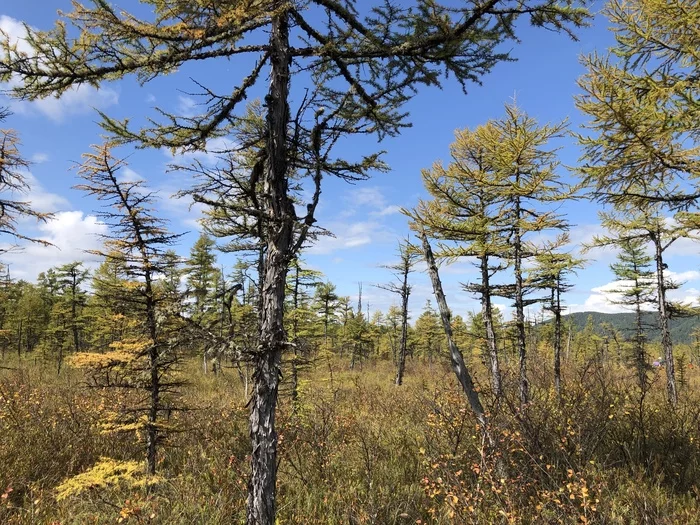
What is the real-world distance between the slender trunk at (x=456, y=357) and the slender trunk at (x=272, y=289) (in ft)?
9.92

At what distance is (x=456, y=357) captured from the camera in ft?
18.8

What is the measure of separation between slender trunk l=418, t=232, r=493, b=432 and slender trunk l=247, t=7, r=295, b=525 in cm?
302

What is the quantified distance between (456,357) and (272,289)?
11.6 feet

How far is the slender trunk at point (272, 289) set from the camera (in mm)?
3352

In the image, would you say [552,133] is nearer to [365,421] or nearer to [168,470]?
[365,421]

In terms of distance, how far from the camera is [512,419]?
7.18 m

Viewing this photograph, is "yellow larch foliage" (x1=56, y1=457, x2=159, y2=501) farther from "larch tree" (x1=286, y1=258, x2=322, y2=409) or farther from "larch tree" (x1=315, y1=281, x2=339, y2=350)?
"larch tree" (x1=315, y1=281, x2=339, y2=350)

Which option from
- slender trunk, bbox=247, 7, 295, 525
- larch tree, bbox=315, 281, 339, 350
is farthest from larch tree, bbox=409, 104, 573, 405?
larch tree, bbox=315, 281, 339, 350

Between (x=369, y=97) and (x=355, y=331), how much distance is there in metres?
34.5

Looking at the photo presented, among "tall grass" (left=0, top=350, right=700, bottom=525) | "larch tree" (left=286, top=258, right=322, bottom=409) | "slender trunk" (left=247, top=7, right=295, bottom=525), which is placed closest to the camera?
"slender trunk" (left=247, top=7, right=295, bottom=525)

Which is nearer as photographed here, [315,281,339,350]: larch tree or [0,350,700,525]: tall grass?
[0,350,700,525]: tall grass

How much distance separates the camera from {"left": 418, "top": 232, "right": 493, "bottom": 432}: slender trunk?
5454 millimetres

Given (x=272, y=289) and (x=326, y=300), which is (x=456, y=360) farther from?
(x=326, y=300)

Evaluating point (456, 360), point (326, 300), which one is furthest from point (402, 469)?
point (326, 300)
